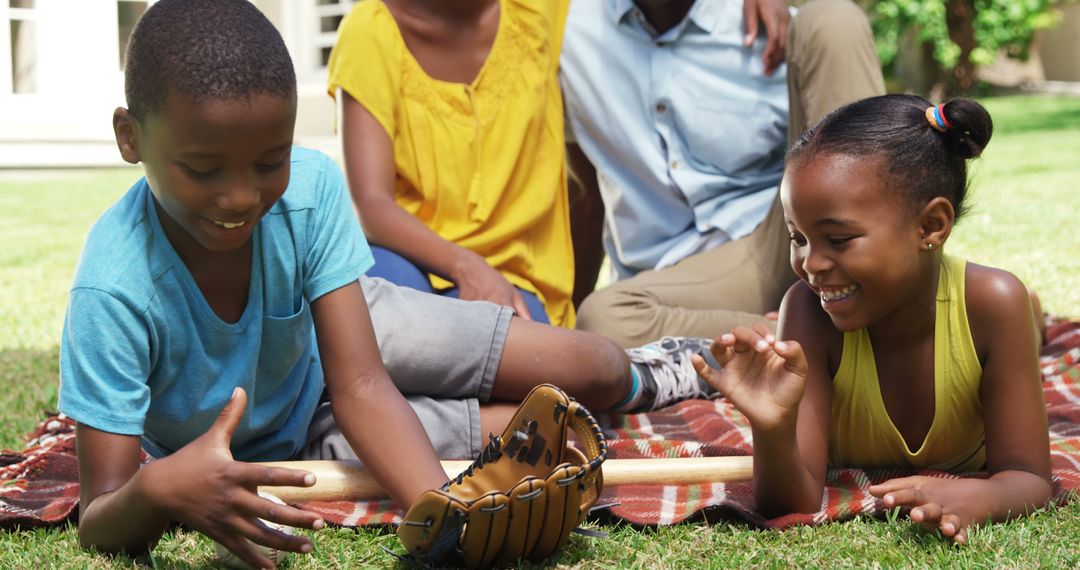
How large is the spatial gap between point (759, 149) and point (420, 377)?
5.66 ft

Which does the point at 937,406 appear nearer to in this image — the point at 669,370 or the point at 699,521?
the point at 699,521

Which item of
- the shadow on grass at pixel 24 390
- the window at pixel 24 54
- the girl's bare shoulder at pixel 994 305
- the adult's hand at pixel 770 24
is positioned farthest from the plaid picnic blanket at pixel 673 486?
the window at pixel 24 54

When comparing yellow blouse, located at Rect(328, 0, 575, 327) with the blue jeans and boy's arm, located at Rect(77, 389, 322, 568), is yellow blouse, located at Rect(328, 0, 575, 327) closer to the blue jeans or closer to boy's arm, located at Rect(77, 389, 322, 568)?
the blue jeans

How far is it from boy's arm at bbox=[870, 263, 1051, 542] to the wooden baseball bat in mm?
529

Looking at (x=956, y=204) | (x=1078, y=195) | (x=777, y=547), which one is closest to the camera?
(x=777, y=547)

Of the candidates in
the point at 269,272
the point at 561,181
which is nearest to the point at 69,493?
the point at 269,272

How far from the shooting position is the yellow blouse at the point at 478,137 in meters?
3.82


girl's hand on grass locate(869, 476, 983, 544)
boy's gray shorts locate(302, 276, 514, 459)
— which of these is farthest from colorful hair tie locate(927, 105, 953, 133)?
boy's gray shorts locate(302, 276, 514, 459)

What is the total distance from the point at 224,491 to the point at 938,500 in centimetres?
134

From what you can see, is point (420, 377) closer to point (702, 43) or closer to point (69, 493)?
point (69, 493)

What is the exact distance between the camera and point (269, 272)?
100 inches

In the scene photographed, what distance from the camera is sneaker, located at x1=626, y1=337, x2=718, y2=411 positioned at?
360 cm

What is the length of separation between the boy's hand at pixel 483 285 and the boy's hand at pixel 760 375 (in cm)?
116

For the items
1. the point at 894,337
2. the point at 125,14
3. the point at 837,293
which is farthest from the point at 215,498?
the point at 125,14
